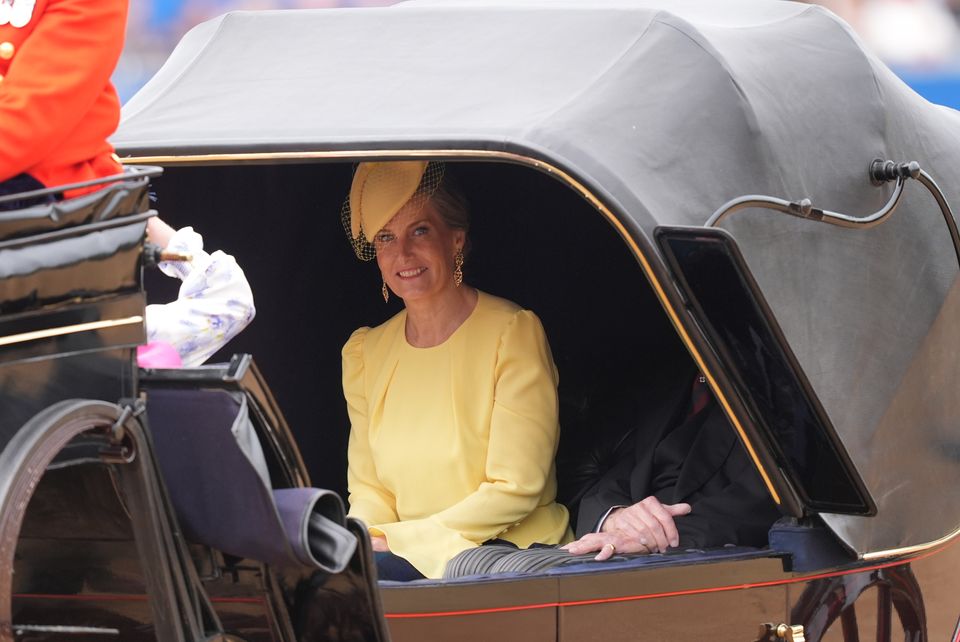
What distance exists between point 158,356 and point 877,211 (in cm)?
168

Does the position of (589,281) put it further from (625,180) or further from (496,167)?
(625,180)

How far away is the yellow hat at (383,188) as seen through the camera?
360cm

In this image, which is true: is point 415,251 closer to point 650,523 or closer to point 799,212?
point 650,523

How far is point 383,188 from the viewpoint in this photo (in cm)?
361

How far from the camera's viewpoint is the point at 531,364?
11.8ft

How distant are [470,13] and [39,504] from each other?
162 cm

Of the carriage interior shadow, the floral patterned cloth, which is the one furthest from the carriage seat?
the carriage interior shadow

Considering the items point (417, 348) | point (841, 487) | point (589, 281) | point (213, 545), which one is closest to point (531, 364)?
point (417, 348)

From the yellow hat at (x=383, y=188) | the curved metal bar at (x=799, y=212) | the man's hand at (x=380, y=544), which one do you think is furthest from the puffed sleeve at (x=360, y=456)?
the curved metal bar at (x=799, y=212)

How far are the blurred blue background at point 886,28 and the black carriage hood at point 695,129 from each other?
5.04 meters

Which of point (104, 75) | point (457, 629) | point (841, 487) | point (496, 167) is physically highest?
point (104, 75)

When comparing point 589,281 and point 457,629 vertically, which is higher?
point 589,281

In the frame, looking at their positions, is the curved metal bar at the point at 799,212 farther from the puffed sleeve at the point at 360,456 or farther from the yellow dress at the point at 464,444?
the puffed sleeve at the point at 360,456

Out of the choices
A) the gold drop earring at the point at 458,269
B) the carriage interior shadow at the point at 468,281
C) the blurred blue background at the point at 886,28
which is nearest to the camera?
the gold drop earring at the point at 458,269
